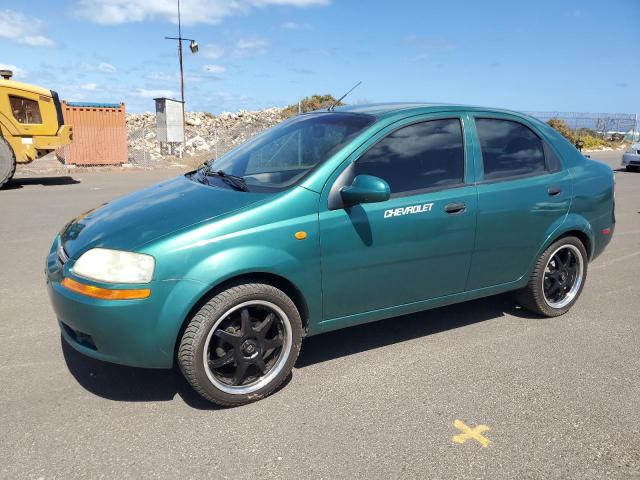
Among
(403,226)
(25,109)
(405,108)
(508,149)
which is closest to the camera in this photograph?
(403,226)

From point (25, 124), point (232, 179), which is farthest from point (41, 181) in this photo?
point (232, 179)

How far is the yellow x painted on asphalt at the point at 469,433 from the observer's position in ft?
9.29

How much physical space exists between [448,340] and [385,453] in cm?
156

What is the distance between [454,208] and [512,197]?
585 millimetres

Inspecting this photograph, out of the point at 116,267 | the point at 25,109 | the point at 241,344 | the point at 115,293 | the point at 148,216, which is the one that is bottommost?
the point at 241,344

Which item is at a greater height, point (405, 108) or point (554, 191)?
point (405, 108)

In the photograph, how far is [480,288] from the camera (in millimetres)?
4047

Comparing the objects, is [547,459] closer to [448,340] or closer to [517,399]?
[517,399]

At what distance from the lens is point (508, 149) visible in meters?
4.14

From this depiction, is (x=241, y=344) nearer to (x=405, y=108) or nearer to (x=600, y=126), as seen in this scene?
(x=405, y=108)

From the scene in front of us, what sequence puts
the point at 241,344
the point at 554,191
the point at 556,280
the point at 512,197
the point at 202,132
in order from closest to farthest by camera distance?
the point at 241,344 < the point at 512,197 < the point at 554,191 < the point at 556,280 < the point at 202,132

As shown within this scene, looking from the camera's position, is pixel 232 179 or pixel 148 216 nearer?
pixel 148 216

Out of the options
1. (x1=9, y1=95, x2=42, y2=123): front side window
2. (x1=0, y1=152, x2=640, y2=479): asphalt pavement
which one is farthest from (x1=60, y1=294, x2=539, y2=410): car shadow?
(x1=9, y1=95, x2=42, y2=123): front side window

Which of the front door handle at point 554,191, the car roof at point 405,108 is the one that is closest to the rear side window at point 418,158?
the car roof at point 405,108
